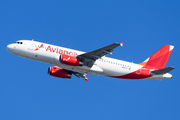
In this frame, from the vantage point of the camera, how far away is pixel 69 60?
4006 centimetres

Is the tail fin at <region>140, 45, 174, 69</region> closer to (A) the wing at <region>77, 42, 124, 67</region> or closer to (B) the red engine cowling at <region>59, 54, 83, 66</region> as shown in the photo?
(A) the wing at <region>77, 42, 124, 67</region>

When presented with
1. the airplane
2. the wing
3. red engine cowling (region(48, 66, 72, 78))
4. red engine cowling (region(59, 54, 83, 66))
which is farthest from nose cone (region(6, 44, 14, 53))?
the wing

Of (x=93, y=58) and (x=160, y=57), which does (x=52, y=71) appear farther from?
(x=160, y=57)

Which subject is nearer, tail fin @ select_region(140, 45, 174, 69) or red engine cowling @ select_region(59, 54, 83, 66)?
red engine cowling @ select_region(59, 54, 83, 66)

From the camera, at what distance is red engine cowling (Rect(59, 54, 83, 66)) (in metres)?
39.8

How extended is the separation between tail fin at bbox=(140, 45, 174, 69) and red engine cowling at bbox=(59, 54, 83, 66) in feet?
41.3

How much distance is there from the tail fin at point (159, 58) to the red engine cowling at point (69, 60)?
12.6 metres

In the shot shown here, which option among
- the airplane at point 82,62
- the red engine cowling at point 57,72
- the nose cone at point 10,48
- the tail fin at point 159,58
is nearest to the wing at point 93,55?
the airplane at point 82,62

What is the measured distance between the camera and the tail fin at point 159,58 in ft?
152

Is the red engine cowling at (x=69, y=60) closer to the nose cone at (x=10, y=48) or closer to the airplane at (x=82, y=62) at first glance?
the airplane at (x=82, y=62)

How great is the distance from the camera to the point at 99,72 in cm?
4231

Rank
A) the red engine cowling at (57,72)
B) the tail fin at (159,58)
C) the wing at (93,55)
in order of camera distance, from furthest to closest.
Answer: the tail fin at (159,58) → the red engine cowling at (57,72) → the wing at (93,55)

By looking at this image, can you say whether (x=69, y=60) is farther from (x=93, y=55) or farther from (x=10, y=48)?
(x=10, y=48)

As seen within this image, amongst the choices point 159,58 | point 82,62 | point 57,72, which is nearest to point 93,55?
point 82,62
